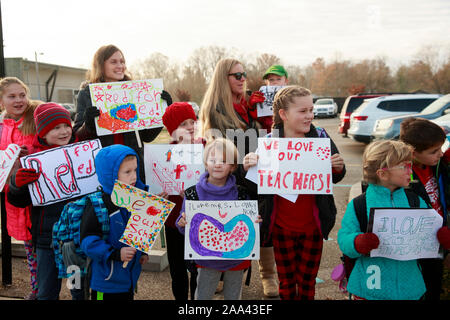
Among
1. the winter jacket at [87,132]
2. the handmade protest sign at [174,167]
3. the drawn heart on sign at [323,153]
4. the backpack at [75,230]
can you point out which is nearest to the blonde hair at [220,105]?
the handmade protest sign at [174,167]

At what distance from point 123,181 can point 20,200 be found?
0.92 metres

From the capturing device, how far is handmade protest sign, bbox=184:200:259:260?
95.9 inches

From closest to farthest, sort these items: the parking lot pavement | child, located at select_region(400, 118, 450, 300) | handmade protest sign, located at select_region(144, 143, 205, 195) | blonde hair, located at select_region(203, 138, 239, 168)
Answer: child, located at select_region(400, 118, 450, 300) → blonde hair, located at select_region(203, 138, 239, 168) → handmade protest sign, located at select_region(144, 143, 205, 195) → the parking lot pavement

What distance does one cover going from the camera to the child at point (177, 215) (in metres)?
2.89

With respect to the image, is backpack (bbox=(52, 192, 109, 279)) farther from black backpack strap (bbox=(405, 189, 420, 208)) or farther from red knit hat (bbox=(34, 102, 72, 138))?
black backpack strap (bbox=(405, 189, 420, 208))

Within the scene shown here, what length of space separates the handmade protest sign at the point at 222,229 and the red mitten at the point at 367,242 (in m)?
0.66

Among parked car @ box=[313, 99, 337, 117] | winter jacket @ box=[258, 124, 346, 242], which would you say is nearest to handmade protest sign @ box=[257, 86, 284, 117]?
winter jacket @ box=[258, 124, 346, 242]

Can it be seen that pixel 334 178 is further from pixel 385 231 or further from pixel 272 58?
pixel 272 58

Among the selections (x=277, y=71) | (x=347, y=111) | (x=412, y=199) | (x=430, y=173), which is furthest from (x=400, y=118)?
(x=412, y=199)

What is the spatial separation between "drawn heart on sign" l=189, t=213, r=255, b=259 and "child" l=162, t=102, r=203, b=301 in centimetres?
44

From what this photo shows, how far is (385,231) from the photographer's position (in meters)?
2.21

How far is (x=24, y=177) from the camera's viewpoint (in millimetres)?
2609

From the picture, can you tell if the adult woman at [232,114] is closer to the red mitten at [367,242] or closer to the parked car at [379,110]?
the red mitten at [367,242]
